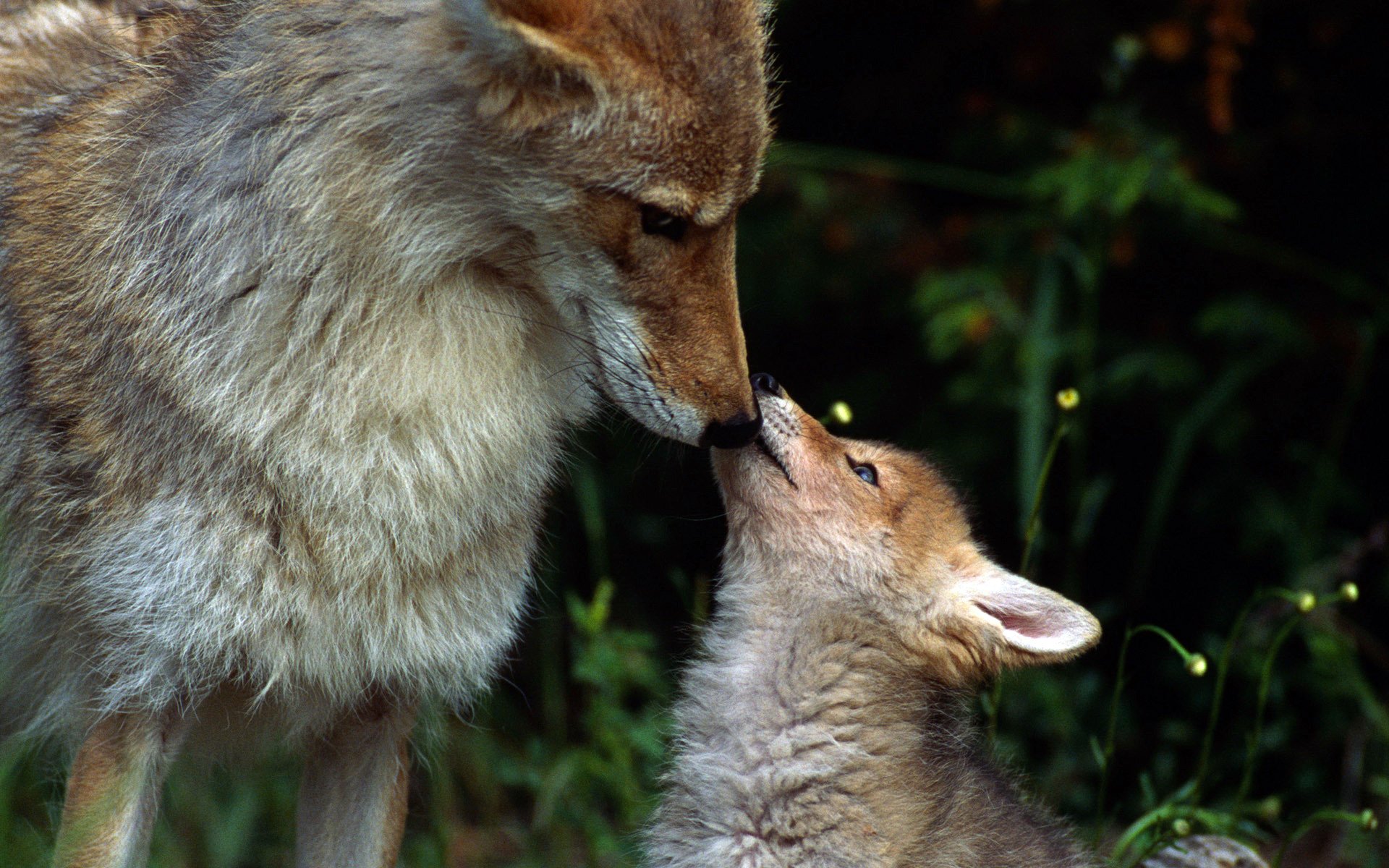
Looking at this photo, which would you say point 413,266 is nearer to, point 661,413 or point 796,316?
point 661,413

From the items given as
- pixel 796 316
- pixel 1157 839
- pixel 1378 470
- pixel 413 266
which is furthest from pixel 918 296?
pixel 413 266

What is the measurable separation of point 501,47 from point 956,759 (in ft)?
5.80

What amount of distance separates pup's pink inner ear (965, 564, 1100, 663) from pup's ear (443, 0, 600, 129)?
141 centimetres

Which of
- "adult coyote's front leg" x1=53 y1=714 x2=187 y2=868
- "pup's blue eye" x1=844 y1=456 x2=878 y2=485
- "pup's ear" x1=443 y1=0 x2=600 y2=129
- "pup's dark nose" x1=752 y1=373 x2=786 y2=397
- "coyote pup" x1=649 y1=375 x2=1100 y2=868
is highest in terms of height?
"pup's ear" x1=443 y1=0 x2=600 y2=129

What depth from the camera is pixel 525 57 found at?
2309 mm

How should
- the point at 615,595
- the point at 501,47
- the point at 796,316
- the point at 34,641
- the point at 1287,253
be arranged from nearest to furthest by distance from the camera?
the point at 501,47 < the point at 34,641 < the point at 1287,253 < the point at 796,316 < the point at 615,595

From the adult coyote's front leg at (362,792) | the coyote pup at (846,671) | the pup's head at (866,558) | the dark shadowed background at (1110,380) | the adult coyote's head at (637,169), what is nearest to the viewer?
the adult coyote's head at (637,169)

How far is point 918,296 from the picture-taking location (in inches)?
176

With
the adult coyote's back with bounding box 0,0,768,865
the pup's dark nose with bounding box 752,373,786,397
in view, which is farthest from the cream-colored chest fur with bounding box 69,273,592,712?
the pup's dark nose with bounding box 752,373,786,397

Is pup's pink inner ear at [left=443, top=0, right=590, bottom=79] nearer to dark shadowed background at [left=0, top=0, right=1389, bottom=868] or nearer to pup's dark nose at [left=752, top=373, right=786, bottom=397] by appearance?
pup's dark nose at [left=752, top=373, right=786, bottom=397]

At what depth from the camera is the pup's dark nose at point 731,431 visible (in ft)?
8.43

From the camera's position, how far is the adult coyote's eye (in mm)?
2465

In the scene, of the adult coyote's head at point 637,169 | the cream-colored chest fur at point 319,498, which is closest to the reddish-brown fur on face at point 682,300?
the adult coyote's head at point 637,169

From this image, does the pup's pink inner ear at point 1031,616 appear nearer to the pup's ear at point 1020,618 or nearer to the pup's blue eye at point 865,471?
the pup's ear at point 1020,618
